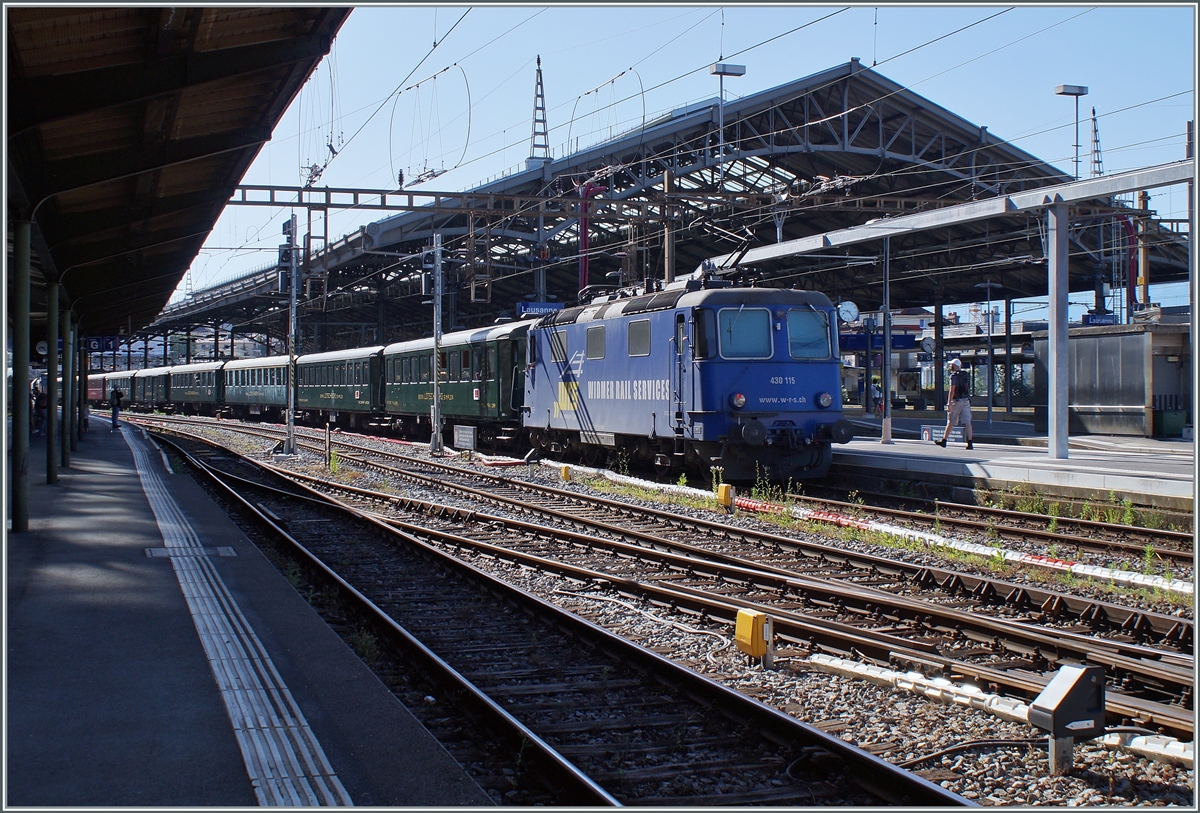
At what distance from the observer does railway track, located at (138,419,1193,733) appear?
5.91m

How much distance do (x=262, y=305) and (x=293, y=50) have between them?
43.9 meters

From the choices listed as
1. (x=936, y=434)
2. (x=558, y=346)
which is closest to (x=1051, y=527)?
(x=558, y=346)

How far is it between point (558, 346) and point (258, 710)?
14.2 m

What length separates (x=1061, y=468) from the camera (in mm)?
13945

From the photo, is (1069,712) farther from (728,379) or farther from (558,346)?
(558,346)

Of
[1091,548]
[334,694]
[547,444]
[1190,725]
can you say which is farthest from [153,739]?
[547,444]

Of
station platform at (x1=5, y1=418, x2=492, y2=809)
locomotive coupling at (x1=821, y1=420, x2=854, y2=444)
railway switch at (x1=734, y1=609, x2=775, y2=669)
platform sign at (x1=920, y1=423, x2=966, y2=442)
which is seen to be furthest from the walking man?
station platform at (x1=5, y1=418, x2=492, y2=809)

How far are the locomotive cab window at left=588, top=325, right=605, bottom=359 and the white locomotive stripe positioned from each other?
31.0ft

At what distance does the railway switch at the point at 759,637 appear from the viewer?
21.7ft

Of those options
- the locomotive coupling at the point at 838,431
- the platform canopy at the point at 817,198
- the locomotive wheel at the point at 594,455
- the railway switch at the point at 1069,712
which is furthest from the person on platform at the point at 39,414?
the railway switch at the point at 1069,712

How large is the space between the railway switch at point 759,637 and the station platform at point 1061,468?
23.8ft

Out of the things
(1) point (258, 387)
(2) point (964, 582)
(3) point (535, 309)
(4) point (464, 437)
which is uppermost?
(3) point (535, 309)

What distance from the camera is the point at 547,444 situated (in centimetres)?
2084

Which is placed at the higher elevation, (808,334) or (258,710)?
(808,334)
